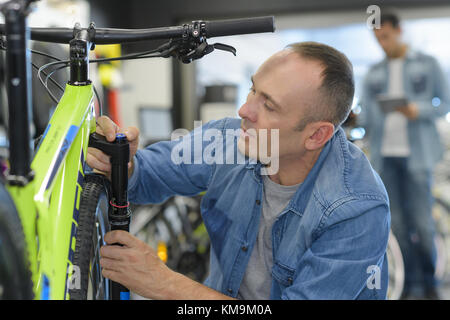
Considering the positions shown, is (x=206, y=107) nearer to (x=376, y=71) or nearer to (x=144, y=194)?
(x=376, y=71)

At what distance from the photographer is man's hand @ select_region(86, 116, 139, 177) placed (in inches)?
31.9

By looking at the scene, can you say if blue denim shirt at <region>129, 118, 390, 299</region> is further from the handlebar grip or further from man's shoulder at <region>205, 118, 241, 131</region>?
the handlebar grip

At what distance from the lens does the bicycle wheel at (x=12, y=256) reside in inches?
20.5

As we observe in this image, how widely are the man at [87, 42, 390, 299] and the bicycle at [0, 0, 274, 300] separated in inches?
2.4

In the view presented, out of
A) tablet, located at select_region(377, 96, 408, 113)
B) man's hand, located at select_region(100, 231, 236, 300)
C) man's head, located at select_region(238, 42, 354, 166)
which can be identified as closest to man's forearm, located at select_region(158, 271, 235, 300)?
man's hand, located at select_region(100, 231, 236, 300)

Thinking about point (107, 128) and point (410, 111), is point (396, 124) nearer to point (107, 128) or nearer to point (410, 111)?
point (410, 111)

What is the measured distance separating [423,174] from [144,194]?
174 centimetres

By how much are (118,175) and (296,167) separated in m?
0.46

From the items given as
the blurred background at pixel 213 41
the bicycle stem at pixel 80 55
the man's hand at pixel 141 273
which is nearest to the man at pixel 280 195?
the man's hand at pixel 141 273

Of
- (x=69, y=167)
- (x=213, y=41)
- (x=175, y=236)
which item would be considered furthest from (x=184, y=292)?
(x=213, y=41)

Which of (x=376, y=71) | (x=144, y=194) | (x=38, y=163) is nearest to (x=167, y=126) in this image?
(x=376, y=71)

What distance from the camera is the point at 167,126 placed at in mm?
3770

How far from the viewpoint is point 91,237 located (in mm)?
723

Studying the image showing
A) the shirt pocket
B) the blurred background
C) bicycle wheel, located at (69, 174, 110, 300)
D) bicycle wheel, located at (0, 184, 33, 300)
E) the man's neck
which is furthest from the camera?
the blurred background
